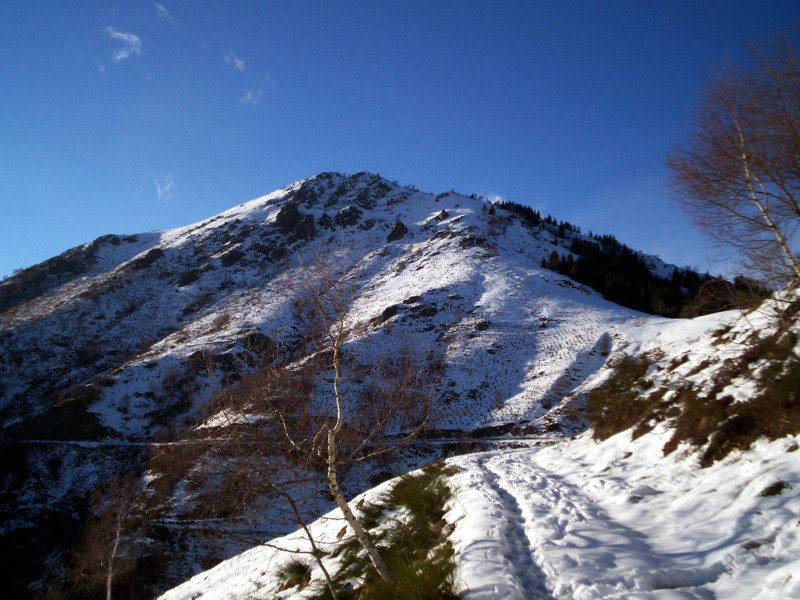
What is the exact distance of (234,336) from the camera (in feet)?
130

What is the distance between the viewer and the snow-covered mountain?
51.8 feet

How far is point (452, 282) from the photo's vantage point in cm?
4934

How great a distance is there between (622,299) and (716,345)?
4196 cm

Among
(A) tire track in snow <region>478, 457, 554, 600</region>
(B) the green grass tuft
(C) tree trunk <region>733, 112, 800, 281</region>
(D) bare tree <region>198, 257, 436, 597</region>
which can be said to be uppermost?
(C) tree trunk <region>733, 112, 800, 281</region>

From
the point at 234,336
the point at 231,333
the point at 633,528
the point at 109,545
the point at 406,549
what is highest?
the point at 231,333

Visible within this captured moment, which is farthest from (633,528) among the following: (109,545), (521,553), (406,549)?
(109,545)

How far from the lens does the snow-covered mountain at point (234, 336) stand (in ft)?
51.8

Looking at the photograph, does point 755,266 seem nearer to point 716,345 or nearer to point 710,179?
point 710,179

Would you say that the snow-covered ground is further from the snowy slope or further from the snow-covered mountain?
the snow-covered mountain

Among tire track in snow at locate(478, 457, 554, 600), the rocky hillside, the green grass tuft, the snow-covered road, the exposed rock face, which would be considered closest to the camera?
the snow-covered road

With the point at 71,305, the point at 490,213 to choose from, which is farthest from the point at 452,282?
the point at 71,305

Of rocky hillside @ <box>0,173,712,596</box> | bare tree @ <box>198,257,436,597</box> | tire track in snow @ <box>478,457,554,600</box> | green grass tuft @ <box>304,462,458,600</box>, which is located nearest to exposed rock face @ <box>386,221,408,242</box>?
rocky hillside @ <box>0,173,712,596</box>

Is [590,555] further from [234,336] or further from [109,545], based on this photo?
[234,336]

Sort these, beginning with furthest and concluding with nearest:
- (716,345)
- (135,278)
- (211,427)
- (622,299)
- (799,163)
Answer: (135,278) < (622,299) < (716,345) < (799,163) < (211,427)
